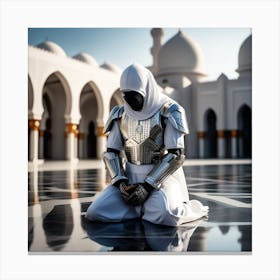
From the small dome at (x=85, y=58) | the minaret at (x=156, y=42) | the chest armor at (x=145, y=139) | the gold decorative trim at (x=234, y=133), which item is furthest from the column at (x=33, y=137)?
the minaret at (x=156, y=42)

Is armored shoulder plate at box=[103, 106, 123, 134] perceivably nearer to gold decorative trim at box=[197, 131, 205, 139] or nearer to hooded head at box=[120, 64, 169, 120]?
hooded head at box=[120, 64, 169, 120]

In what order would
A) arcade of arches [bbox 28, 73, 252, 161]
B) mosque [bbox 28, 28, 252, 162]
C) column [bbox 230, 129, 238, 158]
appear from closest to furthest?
→ mosque [bbox 28, 28, 252, 162], arcade of arches [bbox 28, 73, 252, 161], column [bbox 230, 129, 238, 158]

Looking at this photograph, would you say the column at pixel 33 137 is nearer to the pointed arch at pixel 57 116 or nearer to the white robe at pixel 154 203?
the pointed arch at pixel 57 116

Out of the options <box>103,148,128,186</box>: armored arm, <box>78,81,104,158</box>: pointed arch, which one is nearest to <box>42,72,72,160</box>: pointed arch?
<box>78,81,104,158</box>: pointed arch

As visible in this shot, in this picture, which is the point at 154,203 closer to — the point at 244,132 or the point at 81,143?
the point at 81,143

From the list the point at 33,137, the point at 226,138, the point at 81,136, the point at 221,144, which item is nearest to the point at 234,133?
the point at 221,144

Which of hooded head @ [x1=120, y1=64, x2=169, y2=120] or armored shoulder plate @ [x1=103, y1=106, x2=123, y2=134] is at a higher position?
hooded head @ [x1=120, y1=64, x2=169, y2=120]

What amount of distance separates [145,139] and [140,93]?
366mm

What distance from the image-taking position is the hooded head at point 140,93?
2760mm

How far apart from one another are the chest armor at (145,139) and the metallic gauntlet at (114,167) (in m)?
0.13

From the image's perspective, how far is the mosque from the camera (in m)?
14.0

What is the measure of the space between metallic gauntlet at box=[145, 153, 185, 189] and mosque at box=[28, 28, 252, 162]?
9771mm
